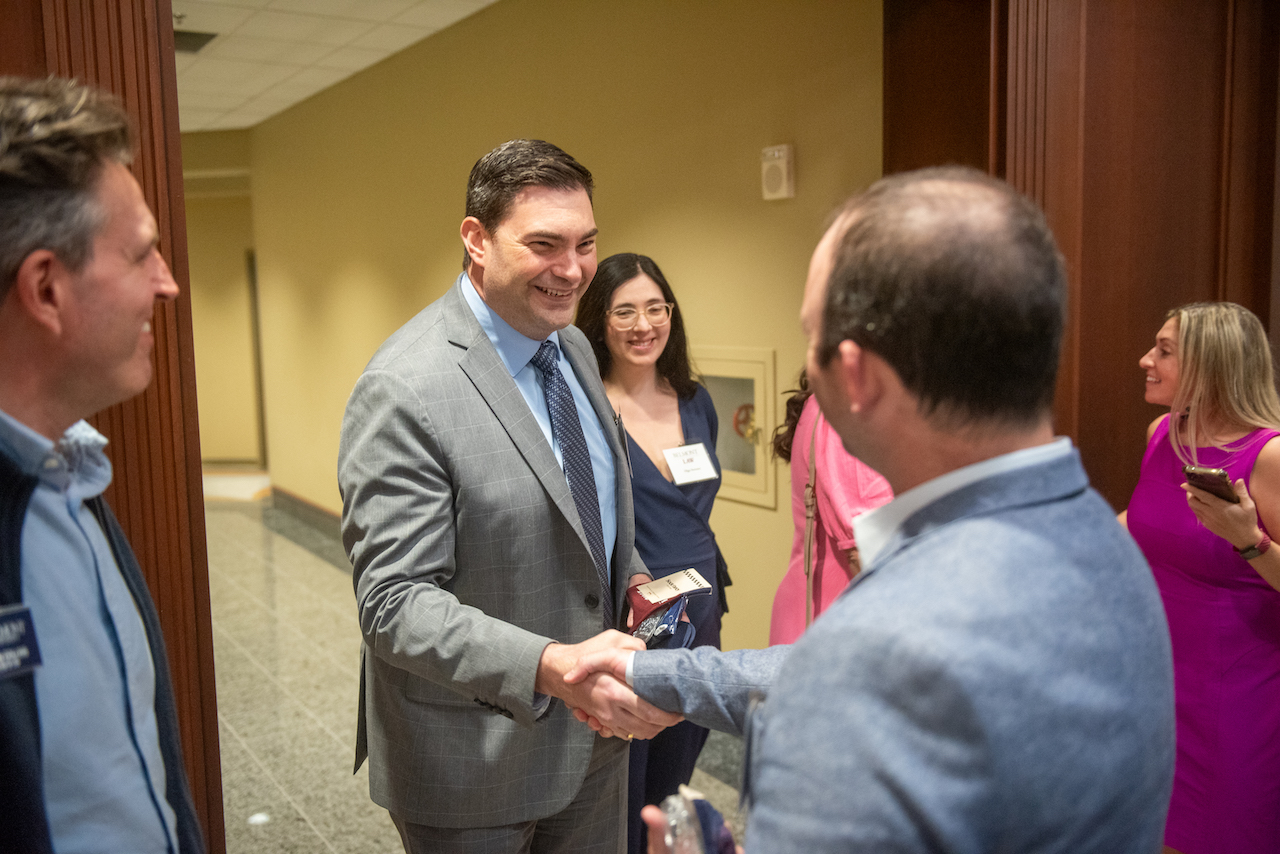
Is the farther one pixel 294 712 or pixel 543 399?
pixel 294 712

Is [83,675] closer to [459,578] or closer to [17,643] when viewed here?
[17,643]

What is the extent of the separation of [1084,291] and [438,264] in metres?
4.70

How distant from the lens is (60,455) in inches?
37.8

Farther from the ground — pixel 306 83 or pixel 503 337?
pixel 306 83

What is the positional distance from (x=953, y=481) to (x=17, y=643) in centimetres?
84

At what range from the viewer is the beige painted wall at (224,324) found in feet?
36.6

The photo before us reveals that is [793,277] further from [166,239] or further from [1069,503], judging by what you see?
[1069,503]

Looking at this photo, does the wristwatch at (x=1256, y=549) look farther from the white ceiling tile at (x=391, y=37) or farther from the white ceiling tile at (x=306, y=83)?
the white ceiling tile at (x=306, y=83)

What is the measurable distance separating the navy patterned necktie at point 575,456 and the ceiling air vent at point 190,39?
510 centimetres

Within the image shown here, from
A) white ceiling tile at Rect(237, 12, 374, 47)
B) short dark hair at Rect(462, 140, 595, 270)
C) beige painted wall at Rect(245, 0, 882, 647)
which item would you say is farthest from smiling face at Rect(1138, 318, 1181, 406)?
white ceiling tile at Rect(237, 12, 374, 47)

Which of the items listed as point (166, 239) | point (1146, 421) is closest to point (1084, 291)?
point (1146, 421)

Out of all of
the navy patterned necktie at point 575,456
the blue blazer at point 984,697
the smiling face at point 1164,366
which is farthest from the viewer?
the smiling face at point 1164,366

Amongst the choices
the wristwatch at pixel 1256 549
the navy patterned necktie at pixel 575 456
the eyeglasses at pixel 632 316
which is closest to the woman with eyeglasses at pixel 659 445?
the eyeglasses at pixel 632 316

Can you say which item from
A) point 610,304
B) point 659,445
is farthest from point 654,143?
point 659,445
